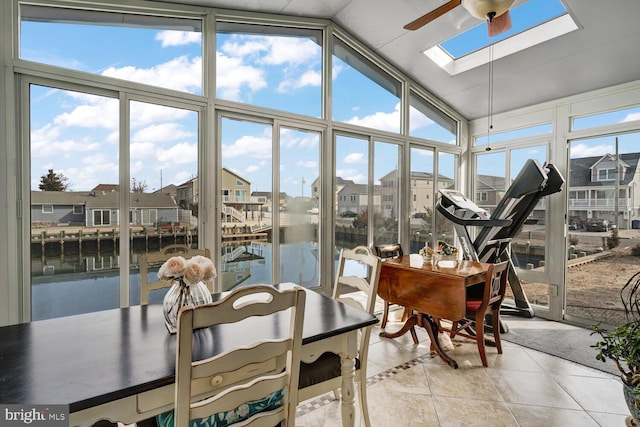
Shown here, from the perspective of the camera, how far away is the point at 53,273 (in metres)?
2.39

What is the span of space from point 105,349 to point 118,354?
8 centimetres

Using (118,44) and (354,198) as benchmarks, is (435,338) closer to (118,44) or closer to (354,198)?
(354,198)

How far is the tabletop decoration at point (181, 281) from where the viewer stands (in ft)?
4.58

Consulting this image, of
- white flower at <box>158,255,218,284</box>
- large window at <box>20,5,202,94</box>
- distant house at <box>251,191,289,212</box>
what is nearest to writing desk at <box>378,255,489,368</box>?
distant house at <box>251,191,289,212</box>

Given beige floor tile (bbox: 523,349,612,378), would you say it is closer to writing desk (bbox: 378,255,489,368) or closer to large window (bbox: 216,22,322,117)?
writing desk (bbox: 378,255,489,368)

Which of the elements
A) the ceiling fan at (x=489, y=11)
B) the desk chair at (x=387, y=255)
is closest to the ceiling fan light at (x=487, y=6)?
the ceiling fan at (x=489, y=11)

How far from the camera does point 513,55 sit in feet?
11.1

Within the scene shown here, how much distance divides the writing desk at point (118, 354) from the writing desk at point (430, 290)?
1366mm

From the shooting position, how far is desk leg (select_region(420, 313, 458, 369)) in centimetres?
271

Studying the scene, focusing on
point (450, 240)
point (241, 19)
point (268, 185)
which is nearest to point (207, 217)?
point (268, 185)

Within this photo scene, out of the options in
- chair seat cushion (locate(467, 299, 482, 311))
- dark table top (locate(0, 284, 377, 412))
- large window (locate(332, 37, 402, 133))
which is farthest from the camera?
large window (locate(332, 37, 402, 133))

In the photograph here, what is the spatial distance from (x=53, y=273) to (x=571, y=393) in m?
3.81

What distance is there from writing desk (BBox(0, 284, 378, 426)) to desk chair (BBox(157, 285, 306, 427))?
108mm

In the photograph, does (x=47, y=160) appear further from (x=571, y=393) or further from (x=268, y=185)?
(x=571, y=393)
